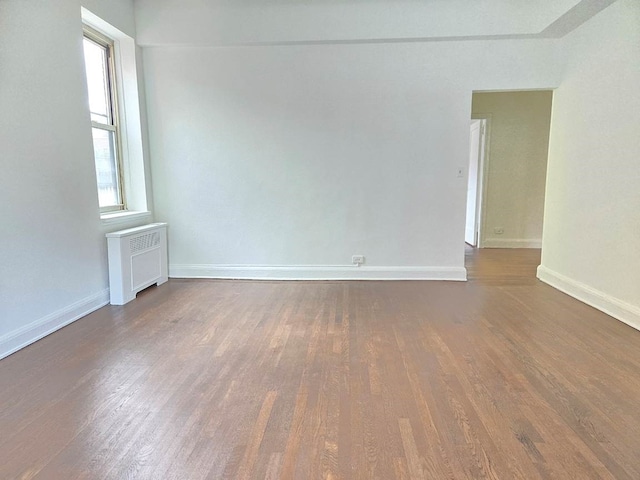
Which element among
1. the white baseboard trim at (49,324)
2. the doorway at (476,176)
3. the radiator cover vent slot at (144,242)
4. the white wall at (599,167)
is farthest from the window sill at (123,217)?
the doorway at (476,176)

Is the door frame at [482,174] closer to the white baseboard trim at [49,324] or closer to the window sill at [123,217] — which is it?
the window sill at [123,217]

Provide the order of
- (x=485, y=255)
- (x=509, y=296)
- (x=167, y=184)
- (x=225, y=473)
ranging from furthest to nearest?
1. (x=485, y=255)
2. (x=167, y=184)
3. (x=509, y=296)
4. (x=225, y=473)

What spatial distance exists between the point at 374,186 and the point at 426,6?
1943mm

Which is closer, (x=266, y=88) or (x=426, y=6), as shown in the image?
(x=426, y=6)

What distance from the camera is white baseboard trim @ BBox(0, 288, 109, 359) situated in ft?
8.45

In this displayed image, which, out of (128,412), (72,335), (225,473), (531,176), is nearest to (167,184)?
(72,335)

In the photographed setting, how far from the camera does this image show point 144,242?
3.99 metres

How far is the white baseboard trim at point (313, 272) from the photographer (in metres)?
4.45

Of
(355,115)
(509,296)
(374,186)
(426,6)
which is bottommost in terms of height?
(509,296)

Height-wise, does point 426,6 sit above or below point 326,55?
above

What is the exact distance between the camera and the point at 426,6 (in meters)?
3.93

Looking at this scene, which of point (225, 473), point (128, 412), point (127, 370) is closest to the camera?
point (225, 473)

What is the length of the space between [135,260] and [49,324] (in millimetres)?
1030

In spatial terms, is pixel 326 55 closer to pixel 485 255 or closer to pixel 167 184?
pixel 167 184
